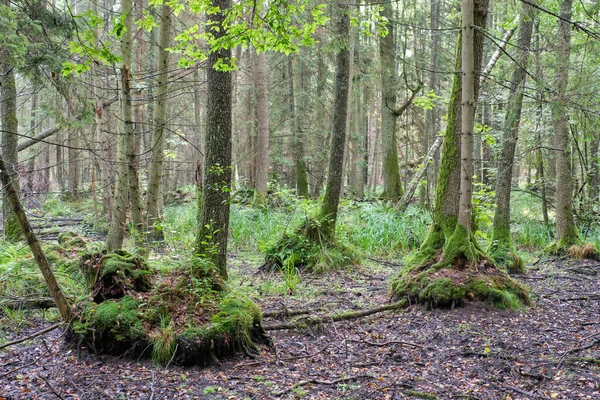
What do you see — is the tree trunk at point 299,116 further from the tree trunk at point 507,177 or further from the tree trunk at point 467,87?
the tree trunk at point 467,87

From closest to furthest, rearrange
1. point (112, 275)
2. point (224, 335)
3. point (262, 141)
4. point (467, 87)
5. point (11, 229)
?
1. point (224, 335)
2. point (112, 275)
3. point (467, 87)
4. point (11, 229)
5. point (262, 141)

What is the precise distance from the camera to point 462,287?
5207 mm

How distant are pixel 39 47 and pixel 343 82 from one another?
5.21 m

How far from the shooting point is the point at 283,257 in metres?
7.61

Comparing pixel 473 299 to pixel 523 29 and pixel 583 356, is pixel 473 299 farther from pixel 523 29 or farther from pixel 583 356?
pixel 523 29

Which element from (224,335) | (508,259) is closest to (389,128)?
(508,259)


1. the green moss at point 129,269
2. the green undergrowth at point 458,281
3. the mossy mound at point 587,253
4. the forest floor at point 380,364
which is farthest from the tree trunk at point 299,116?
the green moss at point 129,269

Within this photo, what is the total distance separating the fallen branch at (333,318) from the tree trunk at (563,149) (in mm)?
5043

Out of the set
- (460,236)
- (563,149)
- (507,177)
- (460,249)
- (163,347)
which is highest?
(563,149)

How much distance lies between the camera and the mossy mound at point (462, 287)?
5.15 m

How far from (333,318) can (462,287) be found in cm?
164

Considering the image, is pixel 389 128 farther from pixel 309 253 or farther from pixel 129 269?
pixel 129 269

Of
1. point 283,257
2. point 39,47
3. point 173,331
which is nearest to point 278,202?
point 283,257

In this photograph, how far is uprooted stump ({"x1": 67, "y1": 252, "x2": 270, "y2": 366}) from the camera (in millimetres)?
3799
